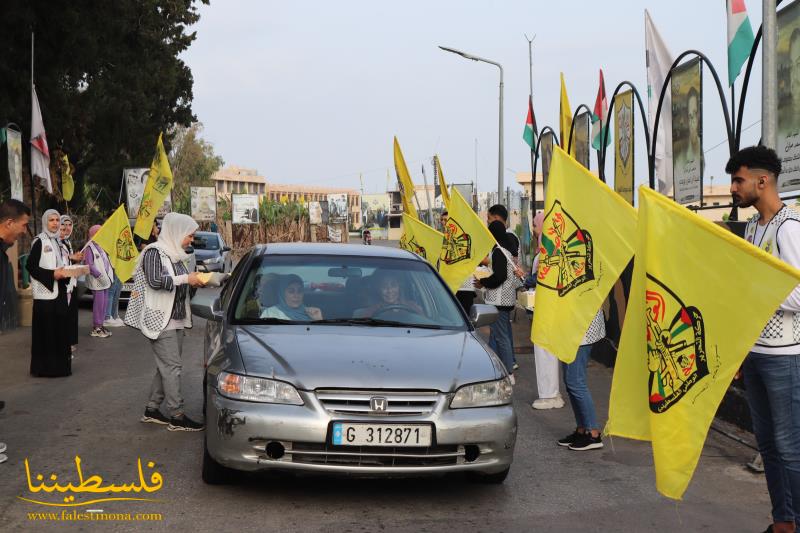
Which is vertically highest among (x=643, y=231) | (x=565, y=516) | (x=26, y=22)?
(x=26, y=22)

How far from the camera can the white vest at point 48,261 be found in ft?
37.2

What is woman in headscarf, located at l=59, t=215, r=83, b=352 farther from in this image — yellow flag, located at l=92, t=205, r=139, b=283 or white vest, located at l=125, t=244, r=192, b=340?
white vest, located at l=125, t=244, r=192, b=340

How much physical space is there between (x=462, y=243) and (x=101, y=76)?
2377 centimetres

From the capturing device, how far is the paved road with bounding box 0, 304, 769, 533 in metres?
5.59

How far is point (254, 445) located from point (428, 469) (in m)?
0.96

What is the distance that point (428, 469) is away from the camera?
5715 millimetres

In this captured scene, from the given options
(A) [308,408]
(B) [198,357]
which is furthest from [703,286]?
(B) [198,357]

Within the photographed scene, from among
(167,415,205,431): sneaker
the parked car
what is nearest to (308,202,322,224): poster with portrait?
the parked car

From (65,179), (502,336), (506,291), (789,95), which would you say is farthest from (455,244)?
(65,179)

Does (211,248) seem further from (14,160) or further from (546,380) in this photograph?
(546,380)

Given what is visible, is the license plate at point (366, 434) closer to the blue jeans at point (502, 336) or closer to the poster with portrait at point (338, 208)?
the blue jeans at point (502, 336)

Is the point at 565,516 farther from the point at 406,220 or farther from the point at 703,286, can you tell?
the point at 406,220

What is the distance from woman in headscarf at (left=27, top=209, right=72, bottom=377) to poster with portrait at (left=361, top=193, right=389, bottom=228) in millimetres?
99986

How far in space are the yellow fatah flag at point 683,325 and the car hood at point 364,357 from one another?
1103 millimetres
